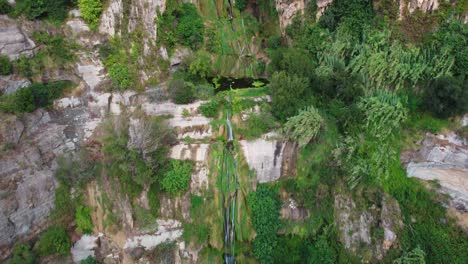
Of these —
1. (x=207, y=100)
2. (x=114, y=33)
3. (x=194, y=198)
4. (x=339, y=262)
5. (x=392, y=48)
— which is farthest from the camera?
(x=114, y=33)

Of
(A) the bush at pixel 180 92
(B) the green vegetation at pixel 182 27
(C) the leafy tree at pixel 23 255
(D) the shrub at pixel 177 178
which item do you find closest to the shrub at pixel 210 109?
(A) the bush at pixel 180 92

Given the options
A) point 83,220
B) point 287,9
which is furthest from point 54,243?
point 287,9

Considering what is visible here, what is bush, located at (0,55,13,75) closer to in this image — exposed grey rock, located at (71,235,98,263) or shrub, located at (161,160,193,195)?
exposed grey rock, located at (71,235,98,263)

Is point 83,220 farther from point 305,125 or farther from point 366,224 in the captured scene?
point 366,224

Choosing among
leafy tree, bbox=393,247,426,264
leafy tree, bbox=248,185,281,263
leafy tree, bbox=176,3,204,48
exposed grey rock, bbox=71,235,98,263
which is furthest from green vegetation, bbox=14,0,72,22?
leafy tree, bbox=393,247,426,264

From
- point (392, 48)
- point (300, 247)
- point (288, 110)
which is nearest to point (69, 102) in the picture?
point (288, 110)

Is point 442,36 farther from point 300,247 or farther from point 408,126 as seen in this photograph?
point 300,247
